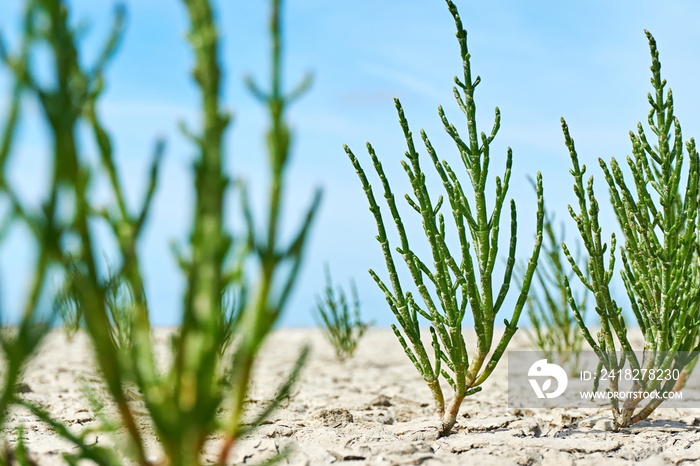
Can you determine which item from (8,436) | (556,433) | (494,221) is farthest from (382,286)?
(8,436)

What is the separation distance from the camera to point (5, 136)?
1.27 metres

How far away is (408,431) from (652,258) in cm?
122

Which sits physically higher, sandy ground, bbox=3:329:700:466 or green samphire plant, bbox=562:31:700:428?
green samphire plant, bbox=562:31:700:428

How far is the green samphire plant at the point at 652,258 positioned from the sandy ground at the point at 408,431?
30cm

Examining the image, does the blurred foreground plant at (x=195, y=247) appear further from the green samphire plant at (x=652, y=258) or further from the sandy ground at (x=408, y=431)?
the green samphire plant at (x=652, y=258)

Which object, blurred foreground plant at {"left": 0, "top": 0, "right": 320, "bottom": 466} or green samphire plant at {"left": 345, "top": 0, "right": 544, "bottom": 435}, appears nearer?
blurred foreground plant at {"left": 0, "top": 0, "right": 320, "bottom": 466}

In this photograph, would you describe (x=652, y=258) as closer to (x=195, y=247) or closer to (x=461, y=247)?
(x=461, y=247)

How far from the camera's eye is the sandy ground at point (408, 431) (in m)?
2.21

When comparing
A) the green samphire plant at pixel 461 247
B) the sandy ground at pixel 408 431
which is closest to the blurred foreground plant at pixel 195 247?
the sandy ground at pixel 408 431

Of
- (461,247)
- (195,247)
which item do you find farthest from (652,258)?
(195,247)

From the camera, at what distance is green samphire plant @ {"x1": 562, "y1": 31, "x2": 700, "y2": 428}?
266cm

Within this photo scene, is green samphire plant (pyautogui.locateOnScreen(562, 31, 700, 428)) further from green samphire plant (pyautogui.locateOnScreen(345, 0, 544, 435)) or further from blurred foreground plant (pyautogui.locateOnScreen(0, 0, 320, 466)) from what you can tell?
blurred foreground plant (pyautogui.locateOnScreen(0, 0, 320, 466))

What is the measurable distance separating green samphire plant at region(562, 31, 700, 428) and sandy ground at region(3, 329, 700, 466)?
296mm

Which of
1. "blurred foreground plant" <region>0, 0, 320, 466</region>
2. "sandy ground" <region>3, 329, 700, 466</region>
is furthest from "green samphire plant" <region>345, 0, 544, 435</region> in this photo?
"blurred foreground plant" <region>0, 0, 320, 466</region>
